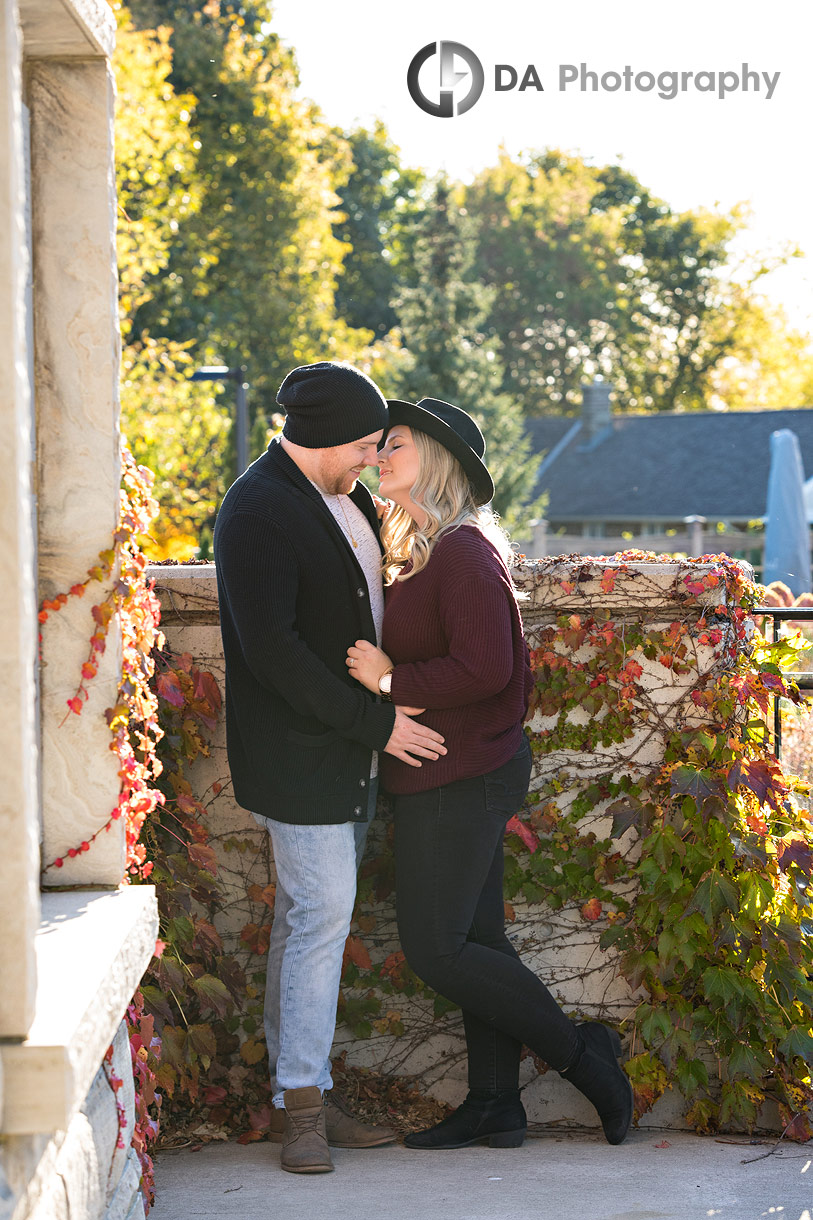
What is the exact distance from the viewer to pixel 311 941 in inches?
122

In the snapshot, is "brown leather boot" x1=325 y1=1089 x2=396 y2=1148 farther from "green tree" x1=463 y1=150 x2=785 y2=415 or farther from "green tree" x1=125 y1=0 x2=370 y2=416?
"green tree" x1=463 y1=150 x2=785 y2=415

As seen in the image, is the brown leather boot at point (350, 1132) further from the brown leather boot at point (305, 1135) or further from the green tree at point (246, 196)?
the green tree at point (246, 196)

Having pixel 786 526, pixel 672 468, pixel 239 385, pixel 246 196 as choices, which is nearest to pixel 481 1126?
pixel 786 526

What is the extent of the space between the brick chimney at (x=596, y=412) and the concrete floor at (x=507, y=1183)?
39.7 m

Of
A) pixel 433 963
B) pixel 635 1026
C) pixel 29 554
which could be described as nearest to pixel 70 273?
pixel 29 554

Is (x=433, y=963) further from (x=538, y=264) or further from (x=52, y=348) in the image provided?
(x=538, y=264)

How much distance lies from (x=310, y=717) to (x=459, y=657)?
393 mm

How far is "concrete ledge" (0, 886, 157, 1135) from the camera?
5.33 ft

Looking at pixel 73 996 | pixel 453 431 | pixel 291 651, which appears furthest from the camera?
pixel 453 431

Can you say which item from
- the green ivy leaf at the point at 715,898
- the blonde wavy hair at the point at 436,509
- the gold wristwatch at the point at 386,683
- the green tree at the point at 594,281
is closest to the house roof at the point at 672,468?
the green tree at the point at 594,281

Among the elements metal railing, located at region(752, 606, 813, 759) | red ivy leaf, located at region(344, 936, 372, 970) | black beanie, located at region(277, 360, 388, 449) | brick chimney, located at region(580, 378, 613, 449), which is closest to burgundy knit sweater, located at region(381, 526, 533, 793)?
black beanie, located at region(277, 360, 388, 449)

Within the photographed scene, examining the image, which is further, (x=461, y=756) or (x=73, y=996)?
(x=461, y=756)

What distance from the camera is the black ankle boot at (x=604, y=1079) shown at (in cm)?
331

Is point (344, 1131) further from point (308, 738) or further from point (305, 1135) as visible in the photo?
point (308, 738)
